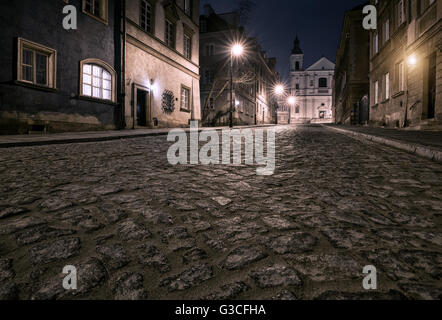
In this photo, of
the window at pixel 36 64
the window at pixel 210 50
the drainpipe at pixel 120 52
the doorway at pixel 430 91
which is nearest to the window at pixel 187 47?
the drainpipe at pixel 120 52

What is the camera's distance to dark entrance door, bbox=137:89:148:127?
48.4 feet

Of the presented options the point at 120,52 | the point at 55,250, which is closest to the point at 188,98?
the point at 120,52

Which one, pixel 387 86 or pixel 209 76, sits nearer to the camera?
pixel 387 86

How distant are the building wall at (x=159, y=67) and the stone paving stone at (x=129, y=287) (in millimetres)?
12944

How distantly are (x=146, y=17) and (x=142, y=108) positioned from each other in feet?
16.9

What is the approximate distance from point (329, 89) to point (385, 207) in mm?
72265

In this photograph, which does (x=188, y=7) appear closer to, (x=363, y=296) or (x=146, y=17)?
(x=146, y=17)

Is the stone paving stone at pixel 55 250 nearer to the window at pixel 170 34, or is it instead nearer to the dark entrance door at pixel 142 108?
the dark entrance door at pixel 142 108

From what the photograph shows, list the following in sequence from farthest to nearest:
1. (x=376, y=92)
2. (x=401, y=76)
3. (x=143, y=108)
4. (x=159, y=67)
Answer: (x=376, y=92)
(x=159, y=67)
(x=143, y=108)
(x=401, y=76)

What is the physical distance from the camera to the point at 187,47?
19.5 m

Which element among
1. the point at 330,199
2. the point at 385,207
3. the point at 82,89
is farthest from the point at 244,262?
the point at 82,89

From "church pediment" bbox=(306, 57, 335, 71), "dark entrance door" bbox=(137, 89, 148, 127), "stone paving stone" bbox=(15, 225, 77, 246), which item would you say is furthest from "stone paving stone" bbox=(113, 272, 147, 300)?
"church pediment" bbox=(306, 57, 335, 71)

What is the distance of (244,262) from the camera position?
1384 millimetres
